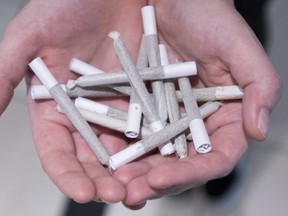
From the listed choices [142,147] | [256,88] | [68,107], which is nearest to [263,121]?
[256,88]

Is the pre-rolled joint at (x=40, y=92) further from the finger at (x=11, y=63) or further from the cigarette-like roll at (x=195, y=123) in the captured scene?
the cigarette-like roll at (x=195, y=123)

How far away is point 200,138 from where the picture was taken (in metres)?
0.57

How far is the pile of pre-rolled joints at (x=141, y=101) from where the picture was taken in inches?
23.0

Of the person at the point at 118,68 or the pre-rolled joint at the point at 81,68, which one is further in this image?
the pre-rolled joint at the point at 81,68

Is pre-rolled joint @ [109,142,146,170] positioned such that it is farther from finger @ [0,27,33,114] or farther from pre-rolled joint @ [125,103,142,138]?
finger @ [0,27,33,114]

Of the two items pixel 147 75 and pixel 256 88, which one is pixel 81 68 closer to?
pixel 147 75

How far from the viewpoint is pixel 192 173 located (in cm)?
51

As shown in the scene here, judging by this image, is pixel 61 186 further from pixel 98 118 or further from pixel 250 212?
pixel 250 212

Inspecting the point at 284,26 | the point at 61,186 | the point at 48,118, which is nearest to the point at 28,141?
the point at 48,118

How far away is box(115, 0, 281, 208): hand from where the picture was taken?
514mm

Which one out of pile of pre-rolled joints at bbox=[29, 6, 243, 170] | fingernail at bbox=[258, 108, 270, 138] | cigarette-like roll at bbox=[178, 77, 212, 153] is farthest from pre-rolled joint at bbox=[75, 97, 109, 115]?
fingernail at bbox=[258, 108, 270, 138]

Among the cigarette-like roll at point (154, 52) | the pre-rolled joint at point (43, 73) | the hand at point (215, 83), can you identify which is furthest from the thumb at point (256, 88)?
the pre-rolled joint at point (43, 73)

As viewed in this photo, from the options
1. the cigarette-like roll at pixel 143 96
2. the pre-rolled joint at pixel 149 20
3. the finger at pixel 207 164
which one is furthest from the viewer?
the pre-rolled joint at pixel 149 20

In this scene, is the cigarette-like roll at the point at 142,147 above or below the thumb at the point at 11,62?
below
